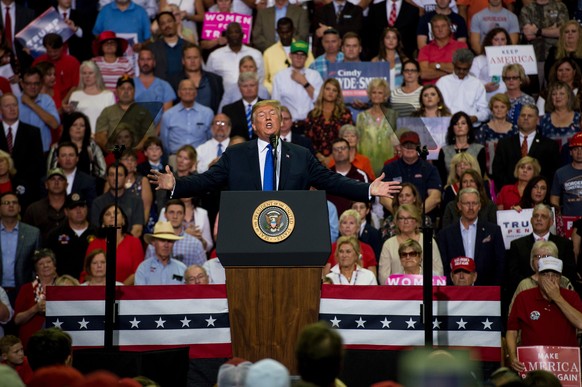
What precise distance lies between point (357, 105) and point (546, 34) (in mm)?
3174

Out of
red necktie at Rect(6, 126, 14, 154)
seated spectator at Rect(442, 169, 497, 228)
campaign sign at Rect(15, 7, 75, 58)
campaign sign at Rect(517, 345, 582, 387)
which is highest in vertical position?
campaign sign at Rect(15, 7, 75, 58)

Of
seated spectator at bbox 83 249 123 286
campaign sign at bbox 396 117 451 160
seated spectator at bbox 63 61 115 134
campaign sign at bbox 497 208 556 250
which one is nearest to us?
seated spectator at bbox 83 249 123 286

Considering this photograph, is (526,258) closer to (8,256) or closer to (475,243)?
(475,243)

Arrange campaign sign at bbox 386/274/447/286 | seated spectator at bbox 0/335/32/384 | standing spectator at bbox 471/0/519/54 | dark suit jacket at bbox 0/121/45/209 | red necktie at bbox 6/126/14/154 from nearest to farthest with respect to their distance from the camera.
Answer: seated spectator at bbox 0/335/32/384, campaign sign at bbox 386/274/447/286, dark suit jacket at bbox 0/121/45/209, red necktie at bbox 6/126/14/154, standing spectator at bbox 471/0/519/54

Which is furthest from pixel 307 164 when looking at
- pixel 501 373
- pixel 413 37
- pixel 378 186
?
pixel 413 37

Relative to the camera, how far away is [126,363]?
302 inches

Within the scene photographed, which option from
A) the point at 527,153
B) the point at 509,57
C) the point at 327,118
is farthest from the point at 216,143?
the point at 509,57

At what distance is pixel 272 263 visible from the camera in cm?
764

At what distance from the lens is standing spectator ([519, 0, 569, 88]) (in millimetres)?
16016

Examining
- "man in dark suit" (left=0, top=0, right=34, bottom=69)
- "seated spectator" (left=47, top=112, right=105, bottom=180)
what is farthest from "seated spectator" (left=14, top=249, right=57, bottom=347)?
"man in dark suit" (left=0, top=0, right=34, bottom=69)

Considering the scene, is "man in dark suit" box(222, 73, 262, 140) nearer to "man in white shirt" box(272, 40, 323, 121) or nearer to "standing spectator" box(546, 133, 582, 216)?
"man in white shirt" box(272, 40, 323, 121)

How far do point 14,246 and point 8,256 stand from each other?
0.37 ft

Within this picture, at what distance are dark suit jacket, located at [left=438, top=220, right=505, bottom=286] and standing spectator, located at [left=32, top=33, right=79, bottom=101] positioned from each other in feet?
19.4

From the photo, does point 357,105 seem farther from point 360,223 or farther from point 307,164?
point 307,164
